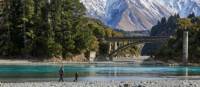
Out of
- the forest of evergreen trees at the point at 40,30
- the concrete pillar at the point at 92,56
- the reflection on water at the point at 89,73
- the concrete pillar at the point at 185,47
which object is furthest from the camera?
the concrete pillar at the point at 92,56

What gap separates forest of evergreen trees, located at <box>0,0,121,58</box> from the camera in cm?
15838

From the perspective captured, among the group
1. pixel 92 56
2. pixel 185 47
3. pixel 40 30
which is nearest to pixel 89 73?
pixel 40 30

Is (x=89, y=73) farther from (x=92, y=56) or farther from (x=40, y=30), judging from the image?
(x=92, y=56)

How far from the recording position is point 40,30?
161 meters

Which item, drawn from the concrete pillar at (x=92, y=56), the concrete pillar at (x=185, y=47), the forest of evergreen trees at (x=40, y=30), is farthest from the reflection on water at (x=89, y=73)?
the concrete pillar at (x=92, y=56)

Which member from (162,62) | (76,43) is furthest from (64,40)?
(162,62)

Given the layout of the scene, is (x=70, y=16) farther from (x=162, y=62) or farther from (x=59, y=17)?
(x=162, y=62)

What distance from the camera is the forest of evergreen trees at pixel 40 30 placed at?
15838cm

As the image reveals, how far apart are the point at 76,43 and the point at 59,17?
9945 mm

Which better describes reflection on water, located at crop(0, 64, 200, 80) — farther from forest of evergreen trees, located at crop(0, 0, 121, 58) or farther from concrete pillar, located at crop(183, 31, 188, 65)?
concrete pillar, located at crop(183, 31, 188, 65)

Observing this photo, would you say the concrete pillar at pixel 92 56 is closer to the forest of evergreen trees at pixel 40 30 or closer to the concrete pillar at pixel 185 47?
the forest of evergreen trees at pixel 40 30

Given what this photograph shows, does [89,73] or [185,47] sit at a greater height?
[185,47]

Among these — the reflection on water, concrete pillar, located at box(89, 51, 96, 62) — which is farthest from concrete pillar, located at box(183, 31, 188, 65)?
the reflection on water

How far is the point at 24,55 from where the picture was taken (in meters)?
160
